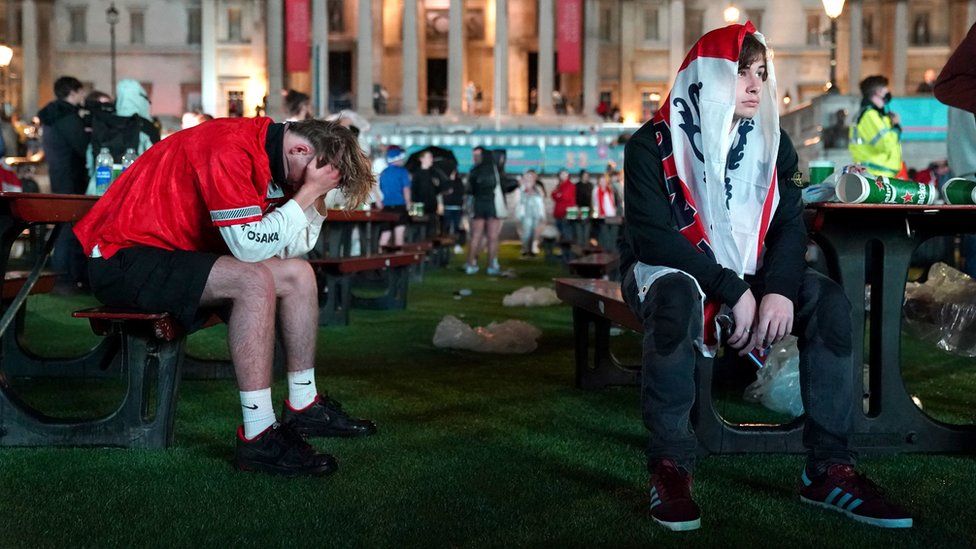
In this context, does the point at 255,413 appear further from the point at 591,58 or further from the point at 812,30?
the point at 812,30

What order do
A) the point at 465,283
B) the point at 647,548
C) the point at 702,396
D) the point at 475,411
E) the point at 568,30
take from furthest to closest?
the point at 568,30, the point at 465,283, the point at 475,411, the point at 702,396, the point at 647,548

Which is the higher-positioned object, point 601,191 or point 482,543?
point 601,191

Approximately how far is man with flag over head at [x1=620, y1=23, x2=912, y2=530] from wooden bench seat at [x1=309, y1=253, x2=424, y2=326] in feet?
15.2

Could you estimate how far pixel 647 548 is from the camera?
3.02 meters

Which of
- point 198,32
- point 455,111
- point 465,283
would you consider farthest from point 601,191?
point 198,32

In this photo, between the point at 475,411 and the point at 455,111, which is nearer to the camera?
the point at 475,411

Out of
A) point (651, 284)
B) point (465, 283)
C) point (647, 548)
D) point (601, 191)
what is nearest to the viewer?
point (647, 548)

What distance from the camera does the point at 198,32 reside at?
66.9 meters

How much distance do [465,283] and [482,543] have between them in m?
10.9

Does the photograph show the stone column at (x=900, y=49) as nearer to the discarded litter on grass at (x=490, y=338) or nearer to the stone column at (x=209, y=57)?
the stone column at (x=209, y=57)

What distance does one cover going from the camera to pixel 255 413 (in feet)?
12.8

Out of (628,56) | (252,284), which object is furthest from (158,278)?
(628,56)

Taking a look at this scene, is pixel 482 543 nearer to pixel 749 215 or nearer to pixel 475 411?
pixel 749 215

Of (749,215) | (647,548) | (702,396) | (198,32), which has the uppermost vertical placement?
(198,32)
